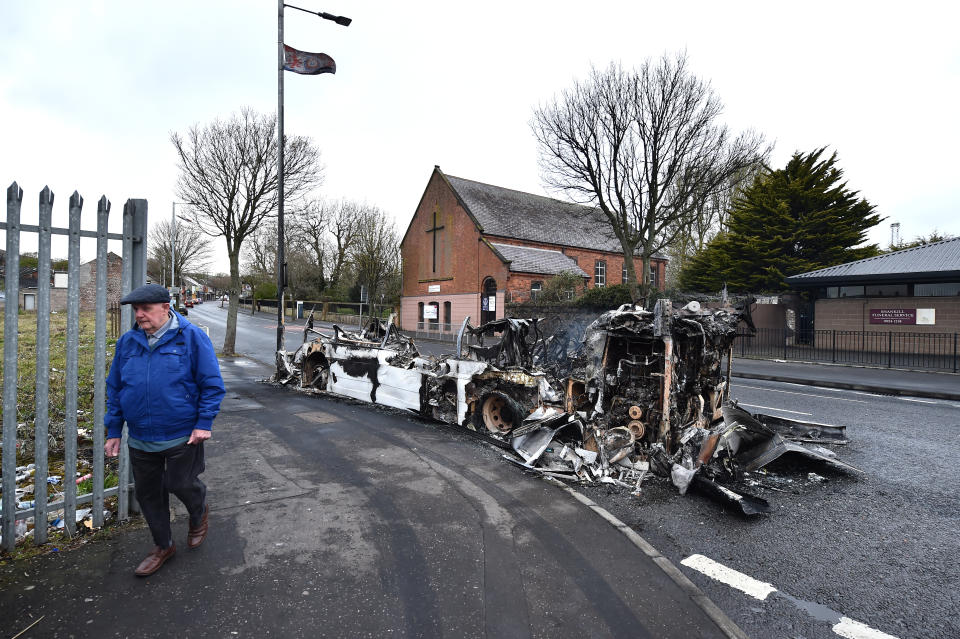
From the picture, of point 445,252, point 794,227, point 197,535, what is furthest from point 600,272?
point 197,535

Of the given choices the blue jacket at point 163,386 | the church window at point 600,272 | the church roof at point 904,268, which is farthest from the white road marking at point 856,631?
the church window at point 600,272

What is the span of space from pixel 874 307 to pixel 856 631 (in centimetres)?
2180

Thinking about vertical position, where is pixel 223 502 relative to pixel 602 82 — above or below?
below

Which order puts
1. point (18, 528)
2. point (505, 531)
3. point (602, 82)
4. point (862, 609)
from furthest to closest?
point (602, 82)
point (505, 531)
point (18, 528)
point (862, 609)

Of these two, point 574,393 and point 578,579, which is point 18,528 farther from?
point 574,393

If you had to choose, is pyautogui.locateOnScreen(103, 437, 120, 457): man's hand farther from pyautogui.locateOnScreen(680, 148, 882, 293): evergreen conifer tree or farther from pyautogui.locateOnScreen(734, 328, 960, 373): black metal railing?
pyautogui.locateOnScreen(680, 148, 882, 293): evergreen conifer tree

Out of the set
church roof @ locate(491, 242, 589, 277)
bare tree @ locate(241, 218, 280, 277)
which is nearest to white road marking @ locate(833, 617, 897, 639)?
church roof @ locate(491, 242, 589, 277)

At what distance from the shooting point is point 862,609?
3090mm

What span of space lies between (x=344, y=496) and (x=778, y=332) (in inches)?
841

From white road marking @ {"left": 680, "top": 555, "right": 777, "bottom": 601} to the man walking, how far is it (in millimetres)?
3544

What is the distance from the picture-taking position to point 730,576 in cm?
345

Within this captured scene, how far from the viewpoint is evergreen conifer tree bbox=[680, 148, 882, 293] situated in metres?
25.0

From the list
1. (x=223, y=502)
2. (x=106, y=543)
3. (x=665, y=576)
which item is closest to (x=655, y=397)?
(x=665, y=576)

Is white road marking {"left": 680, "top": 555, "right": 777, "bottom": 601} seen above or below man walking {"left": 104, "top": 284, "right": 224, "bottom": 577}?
below
